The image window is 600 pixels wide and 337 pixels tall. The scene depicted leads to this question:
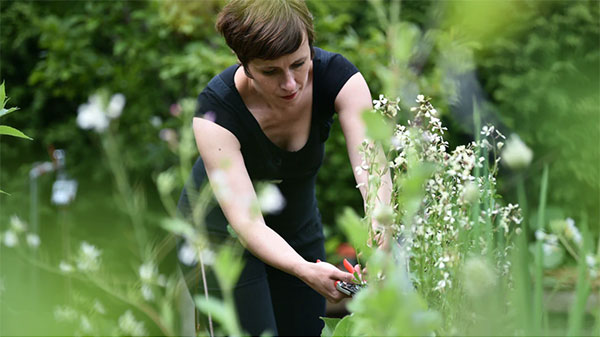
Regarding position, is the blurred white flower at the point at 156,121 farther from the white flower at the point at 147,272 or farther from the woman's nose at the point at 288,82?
the white flower at the point at 147,272

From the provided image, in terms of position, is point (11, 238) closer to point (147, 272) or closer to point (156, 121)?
point (156, 121)

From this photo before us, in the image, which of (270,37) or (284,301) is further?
(284,301)

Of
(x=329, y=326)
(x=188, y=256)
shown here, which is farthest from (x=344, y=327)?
(x=188, y=256)

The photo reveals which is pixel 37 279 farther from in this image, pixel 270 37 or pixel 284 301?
pixel 270 37

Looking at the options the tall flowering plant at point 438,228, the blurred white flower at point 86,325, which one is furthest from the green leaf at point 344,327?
the blurred white flower at point 86,325

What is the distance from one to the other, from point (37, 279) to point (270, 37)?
2732mm

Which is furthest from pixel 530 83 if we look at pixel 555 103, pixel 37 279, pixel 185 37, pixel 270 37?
pixel 37 279

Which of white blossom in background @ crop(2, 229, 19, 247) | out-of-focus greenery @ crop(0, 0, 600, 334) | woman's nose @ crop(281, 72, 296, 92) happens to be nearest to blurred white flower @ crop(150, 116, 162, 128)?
out-of-focus greenery @ crop(0, 0, 600, 334)

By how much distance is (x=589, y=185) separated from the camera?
4152 millimetres

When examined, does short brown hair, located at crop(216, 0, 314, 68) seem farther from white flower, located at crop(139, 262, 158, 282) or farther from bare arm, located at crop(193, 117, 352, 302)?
white flower, located at crop(139, 262, 158, 282)

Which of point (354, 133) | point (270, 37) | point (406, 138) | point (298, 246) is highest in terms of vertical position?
point (406, 138)

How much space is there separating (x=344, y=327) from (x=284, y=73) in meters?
0.97

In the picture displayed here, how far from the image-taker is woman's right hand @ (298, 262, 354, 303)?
162 cm

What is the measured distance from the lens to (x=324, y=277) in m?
1.64
